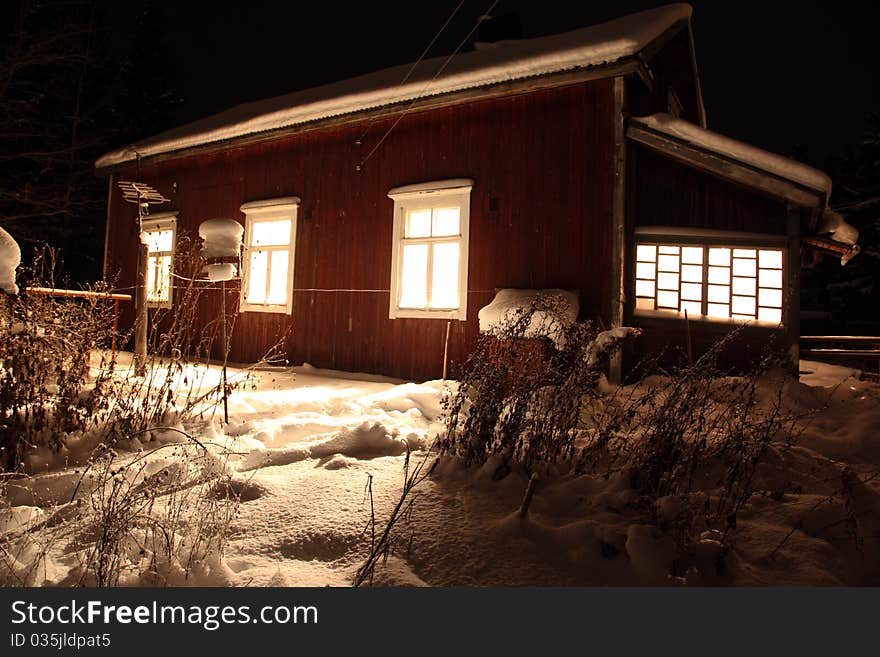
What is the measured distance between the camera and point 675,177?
20.9 ft

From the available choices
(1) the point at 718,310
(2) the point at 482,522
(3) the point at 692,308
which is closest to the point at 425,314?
(3) the point at 692,308

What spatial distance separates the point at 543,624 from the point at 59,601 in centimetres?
164

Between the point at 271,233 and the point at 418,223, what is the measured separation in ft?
10.4

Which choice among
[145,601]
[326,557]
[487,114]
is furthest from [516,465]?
[487,114]

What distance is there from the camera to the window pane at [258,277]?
9.27m

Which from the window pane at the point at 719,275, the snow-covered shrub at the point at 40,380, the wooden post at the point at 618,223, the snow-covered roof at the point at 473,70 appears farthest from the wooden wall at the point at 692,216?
the snow-covered shrub at the point at 40,380

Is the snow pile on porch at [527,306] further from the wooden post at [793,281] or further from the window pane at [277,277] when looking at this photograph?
the window pane at [277,277]

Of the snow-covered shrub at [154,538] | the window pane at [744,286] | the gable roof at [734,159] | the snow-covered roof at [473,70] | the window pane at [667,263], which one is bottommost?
the snow-covered shrub at [154,538]

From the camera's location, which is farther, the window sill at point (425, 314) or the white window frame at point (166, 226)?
the white window frame at point (166, 226)

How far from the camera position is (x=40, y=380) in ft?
11.9

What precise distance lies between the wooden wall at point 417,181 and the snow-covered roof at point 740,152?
1.90 feet

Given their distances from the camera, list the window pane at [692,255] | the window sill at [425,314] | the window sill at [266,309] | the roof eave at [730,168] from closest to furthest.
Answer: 1. the roof eave at [730,168]
2. the window pane at [692,255]
3. the window sill at [425,314]
4. the window sill at [266,309]

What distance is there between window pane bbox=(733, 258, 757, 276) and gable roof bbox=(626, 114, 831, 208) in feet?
2.51

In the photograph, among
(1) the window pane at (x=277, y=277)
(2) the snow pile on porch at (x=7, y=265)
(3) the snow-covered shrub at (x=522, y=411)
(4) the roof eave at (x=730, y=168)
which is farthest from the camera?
(1) the window pane at (x=277, y=277)
